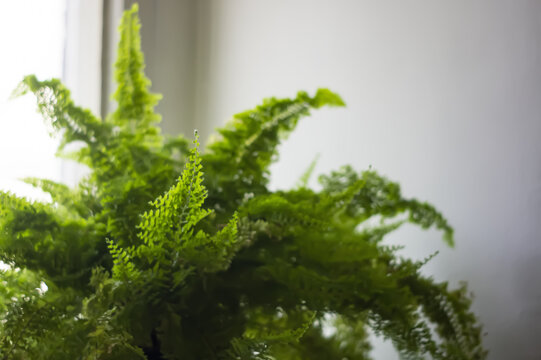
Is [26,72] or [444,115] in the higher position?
[26,72]

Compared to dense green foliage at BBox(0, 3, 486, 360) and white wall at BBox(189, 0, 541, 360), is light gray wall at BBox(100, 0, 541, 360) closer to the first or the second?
white wall at BBox(189, 0, 541, 360)

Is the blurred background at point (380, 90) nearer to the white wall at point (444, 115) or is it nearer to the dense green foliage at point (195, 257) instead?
the white wall at point (444, 115)

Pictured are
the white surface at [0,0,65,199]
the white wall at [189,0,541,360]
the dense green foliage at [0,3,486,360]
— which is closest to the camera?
the dense green foliage at [0,3,486,360]

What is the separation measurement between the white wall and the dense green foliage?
95 millimetres

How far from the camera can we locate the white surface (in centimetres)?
100

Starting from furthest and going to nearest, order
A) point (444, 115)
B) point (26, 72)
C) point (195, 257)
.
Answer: point (26, 72) < point (444, 115) < point (195, 257)

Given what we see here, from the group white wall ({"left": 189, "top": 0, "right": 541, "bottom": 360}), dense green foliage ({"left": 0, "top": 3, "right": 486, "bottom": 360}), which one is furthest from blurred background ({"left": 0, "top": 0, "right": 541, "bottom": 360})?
dense green foliage ({"left": 0, "top": 3, "right": 486, "bottom": 360})

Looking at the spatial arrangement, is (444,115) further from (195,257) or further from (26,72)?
(26,72)

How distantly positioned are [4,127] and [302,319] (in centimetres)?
69

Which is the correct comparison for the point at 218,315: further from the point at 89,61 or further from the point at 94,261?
the point at 89,61

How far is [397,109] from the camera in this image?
919 millimetres

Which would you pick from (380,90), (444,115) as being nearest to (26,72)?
(380,90)

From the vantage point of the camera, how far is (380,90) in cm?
94

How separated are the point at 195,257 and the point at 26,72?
0.71 m
